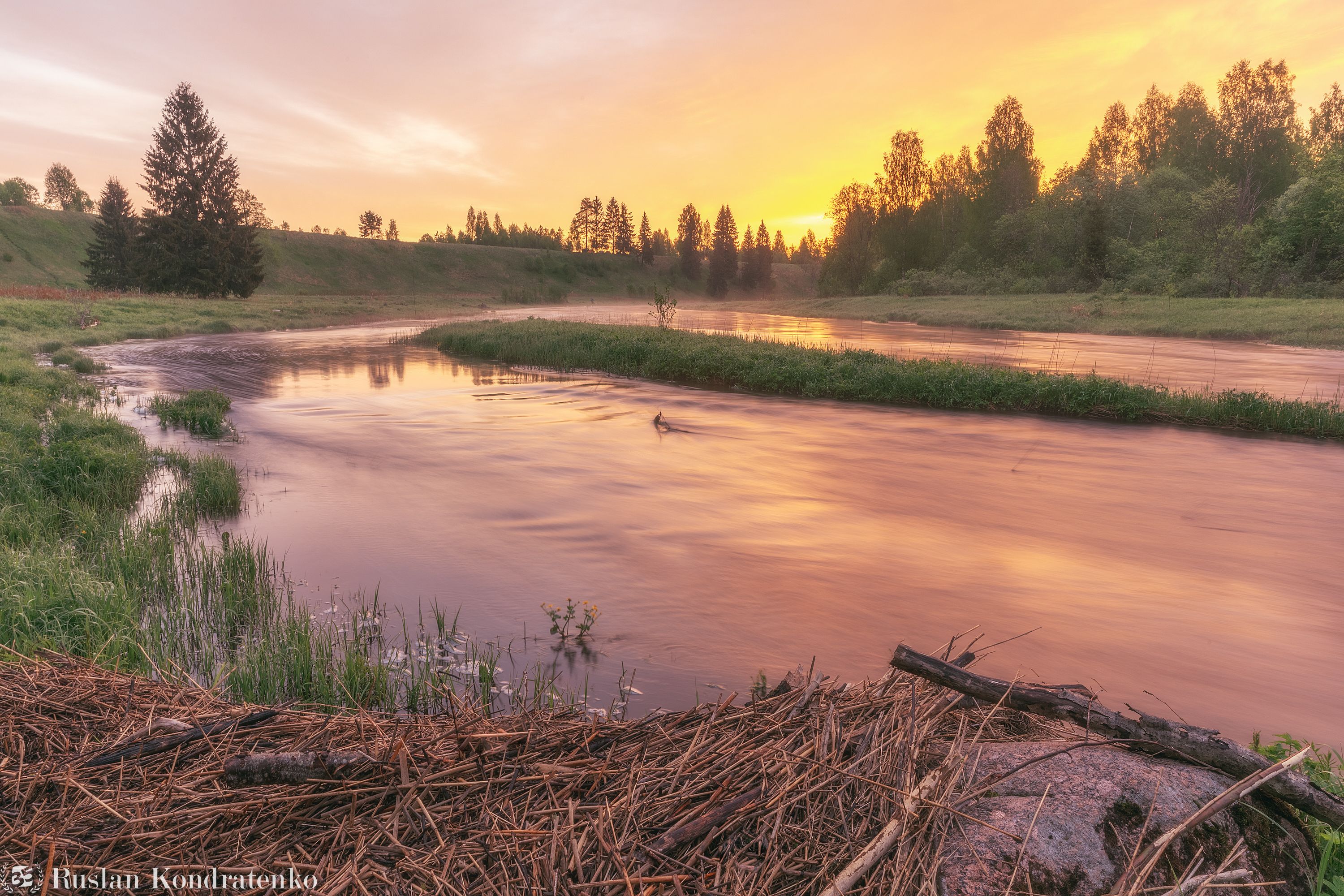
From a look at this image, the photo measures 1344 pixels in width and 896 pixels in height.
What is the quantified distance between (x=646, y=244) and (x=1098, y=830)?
6218 inches

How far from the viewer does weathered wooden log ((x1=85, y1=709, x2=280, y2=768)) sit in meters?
2.73

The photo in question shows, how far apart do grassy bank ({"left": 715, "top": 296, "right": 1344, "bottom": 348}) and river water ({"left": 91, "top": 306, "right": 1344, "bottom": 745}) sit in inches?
703

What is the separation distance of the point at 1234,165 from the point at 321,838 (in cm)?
9188

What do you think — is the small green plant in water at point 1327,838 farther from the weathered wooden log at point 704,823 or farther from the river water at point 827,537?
the river water at point 827,537

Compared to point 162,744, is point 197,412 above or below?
below

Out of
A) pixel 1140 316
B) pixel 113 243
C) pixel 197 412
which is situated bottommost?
pixel 197 412

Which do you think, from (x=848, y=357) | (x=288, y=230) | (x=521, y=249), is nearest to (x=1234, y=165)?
(x=848, y=357)

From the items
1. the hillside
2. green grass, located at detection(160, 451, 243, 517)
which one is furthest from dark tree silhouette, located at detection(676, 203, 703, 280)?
green grass, located at detection(160, 451, 243, 517)

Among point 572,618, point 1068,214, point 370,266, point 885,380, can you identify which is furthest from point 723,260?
point 572,618

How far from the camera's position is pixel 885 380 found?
19.4m

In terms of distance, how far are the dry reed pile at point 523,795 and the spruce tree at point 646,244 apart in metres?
152

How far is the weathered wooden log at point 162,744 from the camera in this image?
2734 millimetres

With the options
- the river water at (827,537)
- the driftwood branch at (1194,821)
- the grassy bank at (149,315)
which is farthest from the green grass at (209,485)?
the grassy bank at (149,315)

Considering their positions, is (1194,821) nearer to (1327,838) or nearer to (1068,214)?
(1327,838)
